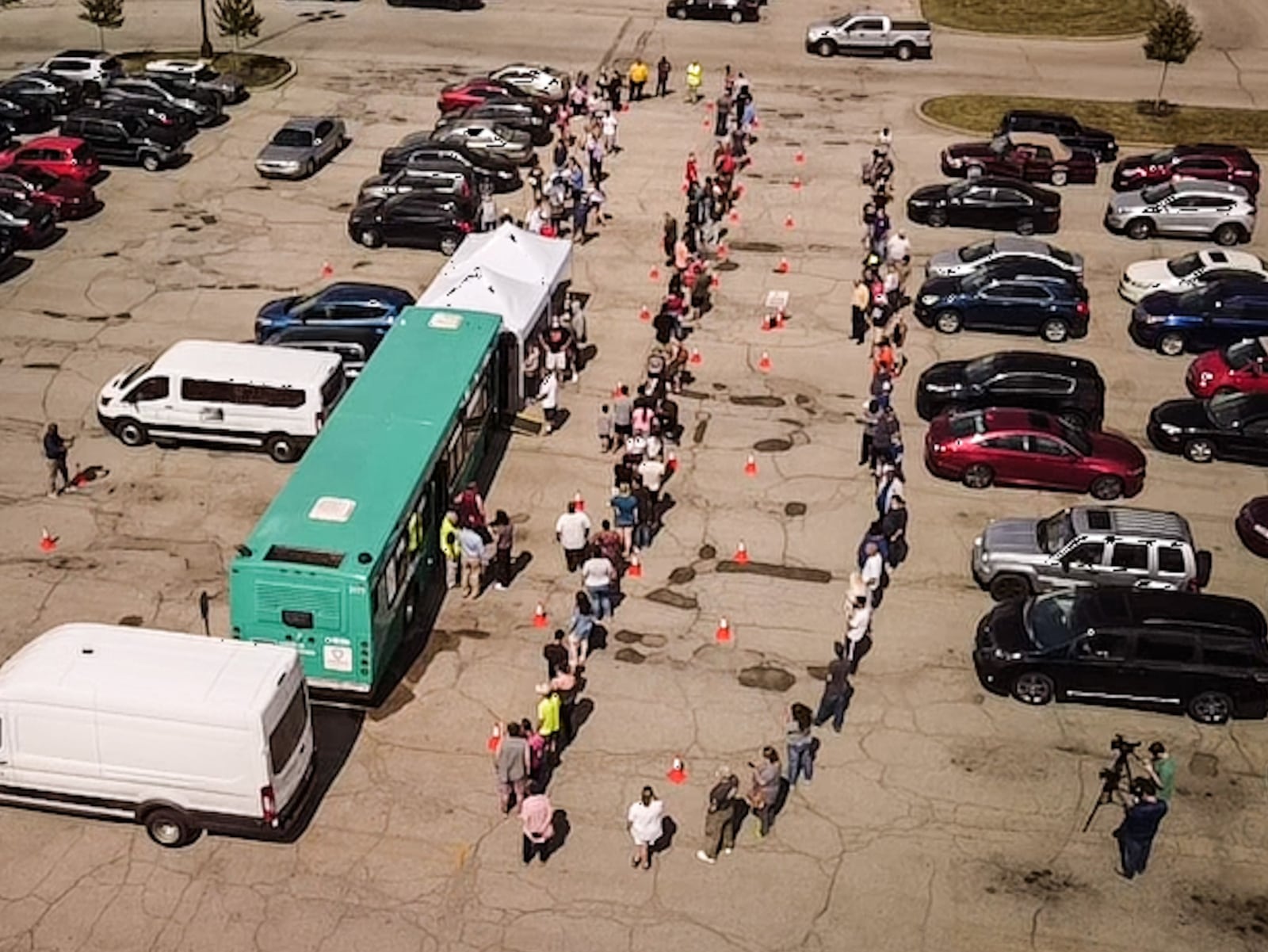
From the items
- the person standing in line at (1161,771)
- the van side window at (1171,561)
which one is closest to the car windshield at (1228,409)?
the van side window at (1171,561)

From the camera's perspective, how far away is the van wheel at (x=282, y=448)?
94.8ft

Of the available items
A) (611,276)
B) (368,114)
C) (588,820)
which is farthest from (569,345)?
(368,114)

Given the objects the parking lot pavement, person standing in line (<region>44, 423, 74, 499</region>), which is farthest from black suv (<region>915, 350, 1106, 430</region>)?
person standing in line (<region>44, 423, 74, 499</region>)

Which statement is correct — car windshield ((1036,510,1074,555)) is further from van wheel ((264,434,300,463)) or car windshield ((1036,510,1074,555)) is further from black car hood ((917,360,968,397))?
van wheel ((264,434,300,463))

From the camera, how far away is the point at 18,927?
18.6 m

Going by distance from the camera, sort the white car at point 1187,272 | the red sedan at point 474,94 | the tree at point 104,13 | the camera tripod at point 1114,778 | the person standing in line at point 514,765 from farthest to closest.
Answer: the tree at point 104,13
the red sedan at point 474,94
the white car at point 1187,272
the camera tripod at point 1114,778
the person standing in line at point 514,765

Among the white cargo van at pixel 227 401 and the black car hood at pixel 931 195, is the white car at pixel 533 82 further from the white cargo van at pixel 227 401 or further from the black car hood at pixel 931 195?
the white cargo van at pixel 227 401

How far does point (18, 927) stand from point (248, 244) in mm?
23876

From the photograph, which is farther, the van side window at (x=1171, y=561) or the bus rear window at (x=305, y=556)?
the van side window at (x=1171, y=561)

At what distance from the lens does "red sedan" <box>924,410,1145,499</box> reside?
92.2 ft

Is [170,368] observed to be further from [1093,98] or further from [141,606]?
[1093,98]

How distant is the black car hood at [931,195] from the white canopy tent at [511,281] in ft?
38.2

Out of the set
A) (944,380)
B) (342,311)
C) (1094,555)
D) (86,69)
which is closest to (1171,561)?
(1094,555)

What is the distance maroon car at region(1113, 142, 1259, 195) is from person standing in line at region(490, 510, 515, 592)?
25779 millimetres
